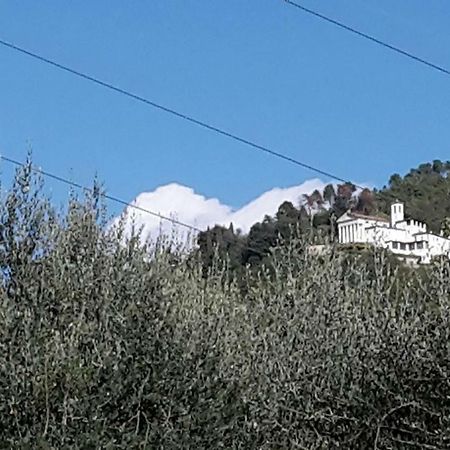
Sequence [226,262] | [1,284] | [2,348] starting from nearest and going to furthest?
1. [2,348]
2. [1,284]
3. [226,262]

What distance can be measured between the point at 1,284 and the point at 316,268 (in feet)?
8.64

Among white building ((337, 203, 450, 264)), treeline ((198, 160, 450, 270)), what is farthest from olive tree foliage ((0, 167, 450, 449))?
treeline ((198, 160, 450, 270))

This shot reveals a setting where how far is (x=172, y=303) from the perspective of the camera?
7270 mm

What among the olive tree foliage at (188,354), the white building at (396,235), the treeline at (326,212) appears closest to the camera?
the olive tree foliage at (188,354)

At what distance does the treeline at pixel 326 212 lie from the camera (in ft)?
29.5

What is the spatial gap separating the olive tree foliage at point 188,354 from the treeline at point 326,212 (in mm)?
1178

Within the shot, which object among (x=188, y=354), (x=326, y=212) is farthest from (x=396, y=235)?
(x=188, y=354)

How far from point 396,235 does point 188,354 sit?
273 cm

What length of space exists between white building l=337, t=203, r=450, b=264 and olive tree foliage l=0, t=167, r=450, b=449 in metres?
0.27

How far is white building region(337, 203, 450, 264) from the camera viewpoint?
25.2 ft

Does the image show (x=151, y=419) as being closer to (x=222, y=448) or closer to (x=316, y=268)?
(x=222, y=448)

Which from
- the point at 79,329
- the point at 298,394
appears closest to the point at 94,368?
the point at 79,329

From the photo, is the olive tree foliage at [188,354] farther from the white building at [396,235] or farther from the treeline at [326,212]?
the treeline at [326,212]

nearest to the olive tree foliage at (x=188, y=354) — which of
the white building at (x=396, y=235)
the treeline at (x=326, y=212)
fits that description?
the white building at (x=396, y=235)
